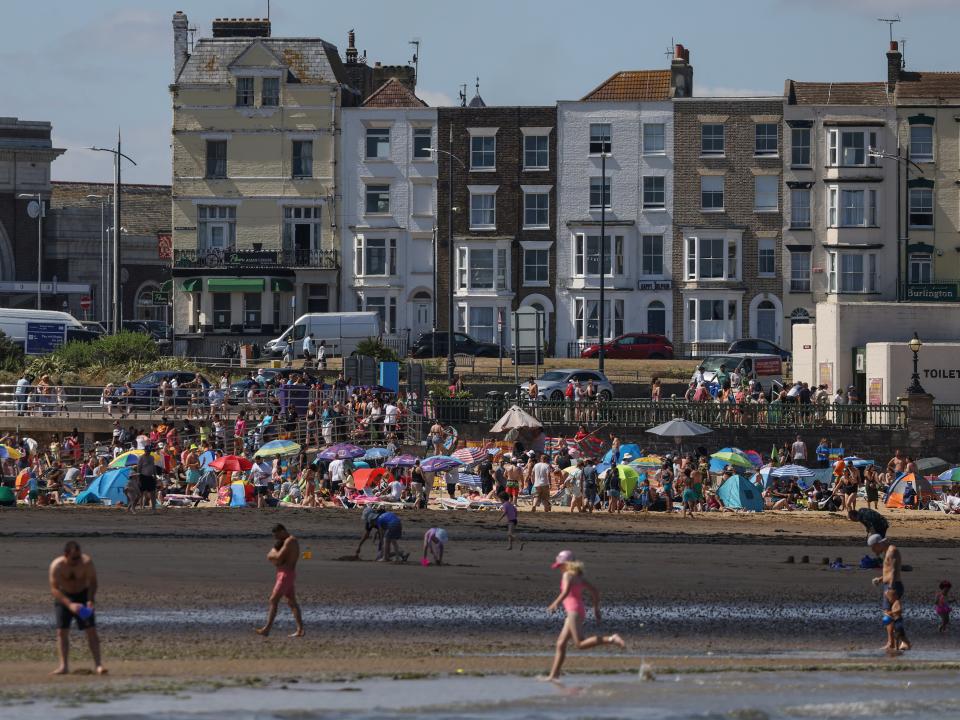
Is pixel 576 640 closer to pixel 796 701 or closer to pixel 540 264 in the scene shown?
pixel 796 701

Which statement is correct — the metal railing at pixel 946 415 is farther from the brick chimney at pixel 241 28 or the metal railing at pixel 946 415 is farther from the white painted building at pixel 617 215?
the brick chimney at pixel 241 28

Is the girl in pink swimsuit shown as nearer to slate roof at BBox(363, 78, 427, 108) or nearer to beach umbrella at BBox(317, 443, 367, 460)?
beach umbrella at BBox(317, 443, 367, 460)

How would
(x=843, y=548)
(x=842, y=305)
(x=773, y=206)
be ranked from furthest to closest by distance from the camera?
(x=773, y=206), (x=842, y=305), (x=843, y=548)

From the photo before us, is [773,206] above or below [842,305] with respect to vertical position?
above

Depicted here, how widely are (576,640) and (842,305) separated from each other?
3324cm

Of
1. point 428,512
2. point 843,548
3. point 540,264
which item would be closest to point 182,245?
point 540,264

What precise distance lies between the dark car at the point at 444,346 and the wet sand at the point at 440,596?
2786 cm

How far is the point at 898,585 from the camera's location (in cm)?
2250

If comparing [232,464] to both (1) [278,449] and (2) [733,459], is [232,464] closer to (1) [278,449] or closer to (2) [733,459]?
(1) [278,449]

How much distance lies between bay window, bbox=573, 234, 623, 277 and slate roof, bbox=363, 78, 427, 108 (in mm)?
9173

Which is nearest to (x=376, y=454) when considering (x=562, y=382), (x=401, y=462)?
(x=401, y=462)

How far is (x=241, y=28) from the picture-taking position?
7319cm

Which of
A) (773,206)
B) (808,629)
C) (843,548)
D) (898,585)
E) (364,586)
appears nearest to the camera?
(898,585)

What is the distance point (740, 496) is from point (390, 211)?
33.3 m
